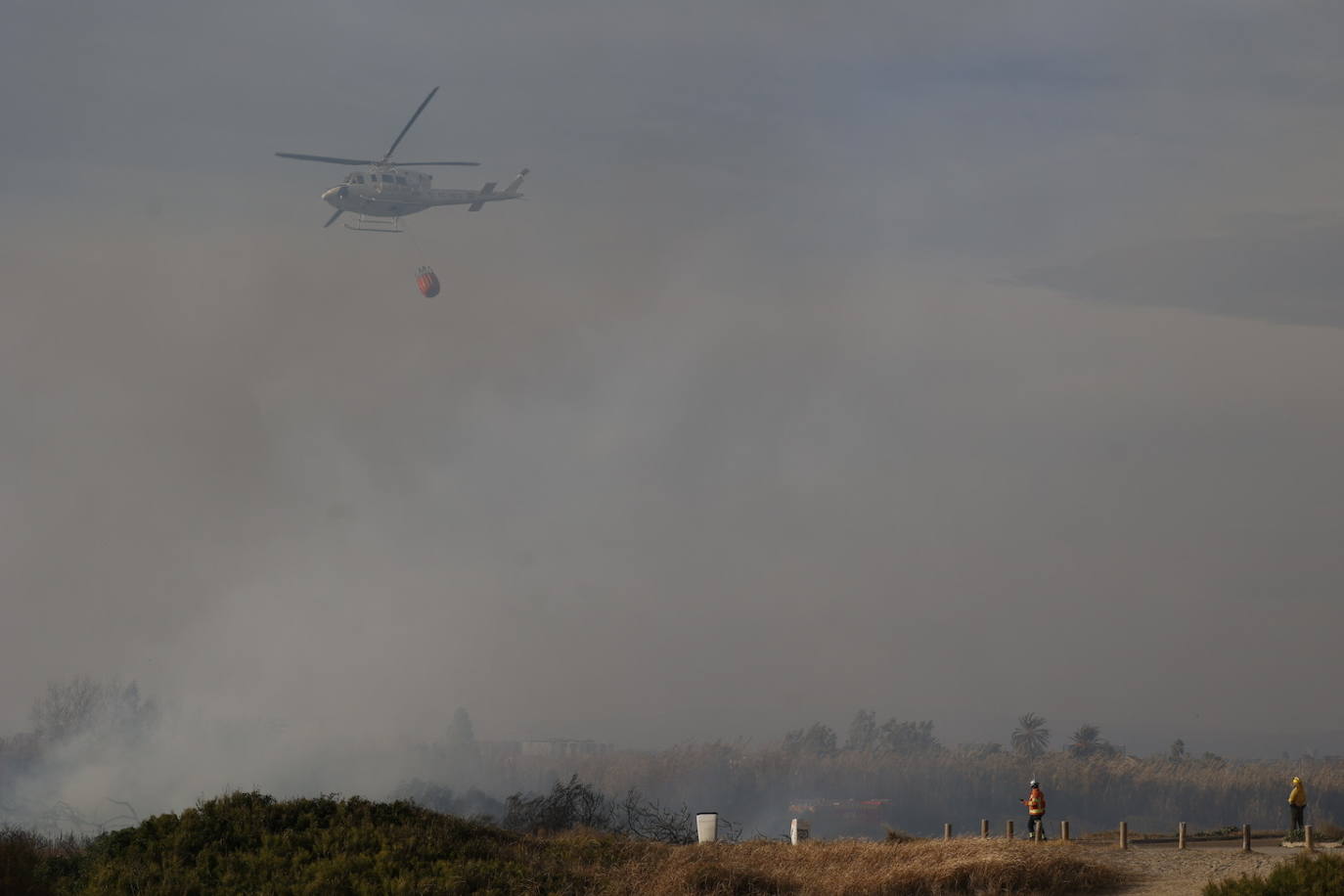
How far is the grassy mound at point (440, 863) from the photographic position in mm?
26781

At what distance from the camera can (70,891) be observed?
28250mm

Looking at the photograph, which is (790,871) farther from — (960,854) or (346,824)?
(346,824)

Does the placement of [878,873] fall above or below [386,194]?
below

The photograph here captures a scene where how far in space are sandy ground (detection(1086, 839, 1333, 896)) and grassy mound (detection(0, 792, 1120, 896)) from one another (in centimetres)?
94

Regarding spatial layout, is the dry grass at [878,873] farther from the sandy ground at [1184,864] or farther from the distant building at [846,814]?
the distant building at [846,814]

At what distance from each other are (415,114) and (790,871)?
3259 inches

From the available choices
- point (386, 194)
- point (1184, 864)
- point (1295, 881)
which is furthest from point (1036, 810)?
point (386, 194)

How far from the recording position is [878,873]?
2758 centimetres

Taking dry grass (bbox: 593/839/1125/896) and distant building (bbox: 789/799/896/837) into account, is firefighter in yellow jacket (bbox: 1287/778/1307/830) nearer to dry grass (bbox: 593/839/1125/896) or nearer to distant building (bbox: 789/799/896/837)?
dry grass (bbox: 593/839/1125/896)

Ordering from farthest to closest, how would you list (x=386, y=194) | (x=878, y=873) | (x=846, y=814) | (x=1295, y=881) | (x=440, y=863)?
(x=846, y=814) → (x=386, y=194) → (x=878, y=873) → (x=440, y=863) → (x=1295, y=881)

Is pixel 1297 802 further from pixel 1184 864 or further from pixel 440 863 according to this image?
pixel 440 863

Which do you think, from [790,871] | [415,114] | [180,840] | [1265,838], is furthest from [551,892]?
[415,114]

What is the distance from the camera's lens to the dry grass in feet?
88.2

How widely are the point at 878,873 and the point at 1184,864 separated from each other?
7133 mm
